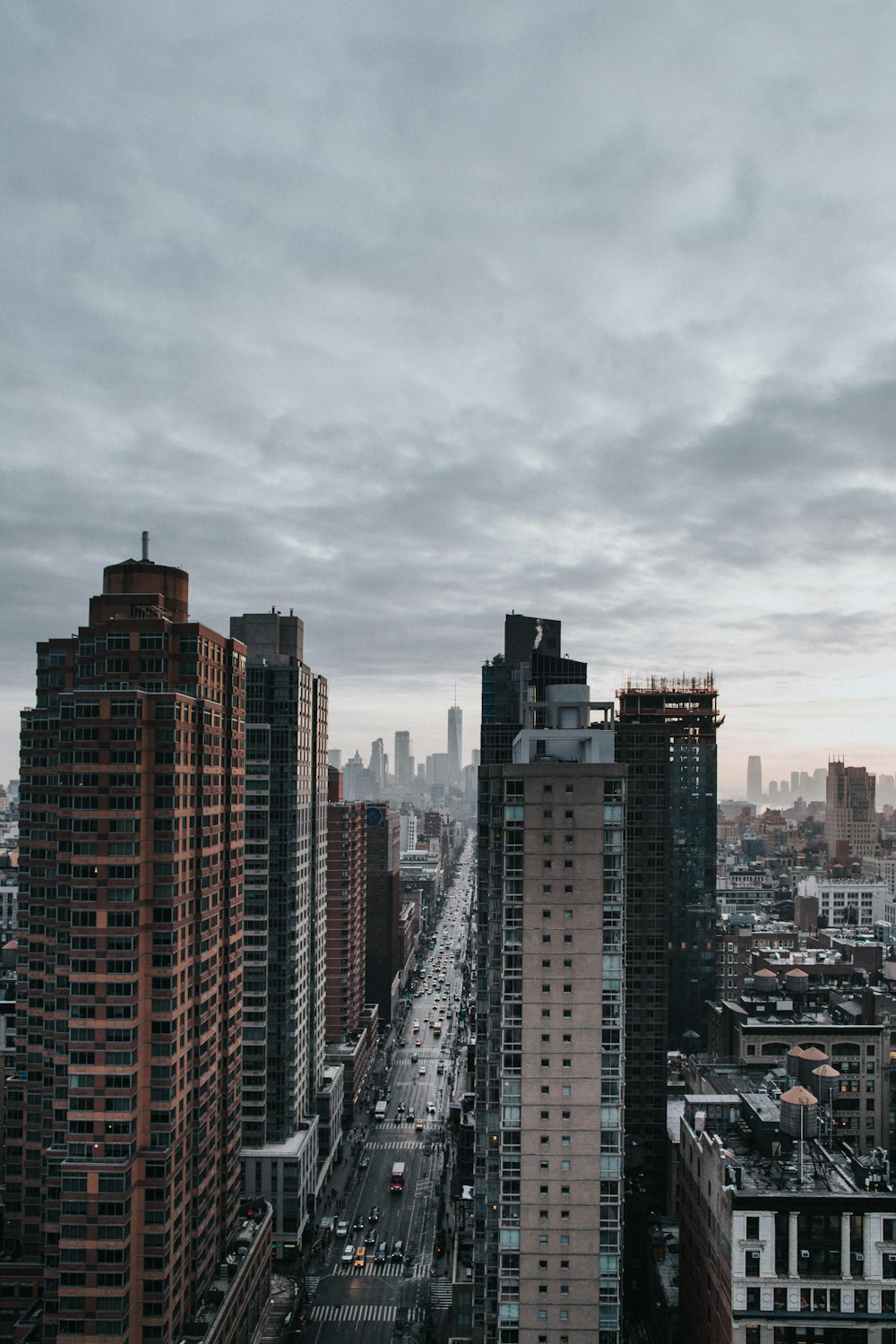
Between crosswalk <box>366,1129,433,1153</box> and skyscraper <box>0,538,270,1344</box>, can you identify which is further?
crosswalk <box>366,1129,433,1153</box>

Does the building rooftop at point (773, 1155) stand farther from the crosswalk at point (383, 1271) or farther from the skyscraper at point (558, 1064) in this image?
the crosswalk at point (383, 1271)

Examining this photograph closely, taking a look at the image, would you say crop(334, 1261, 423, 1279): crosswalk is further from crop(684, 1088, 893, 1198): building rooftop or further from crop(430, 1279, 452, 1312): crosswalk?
crop(684, 1088, 893, 1198): building rooftop

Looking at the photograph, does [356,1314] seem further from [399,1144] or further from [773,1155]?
[399,1144]

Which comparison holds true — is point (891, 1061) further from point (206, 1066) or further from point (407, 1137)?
point (206, 1066)

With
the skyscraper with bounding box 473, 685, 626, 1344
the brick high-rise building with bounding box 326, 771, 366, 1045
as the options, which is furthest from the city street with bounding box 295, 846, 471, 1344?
the skyscraper with bounding box 473, 685, 626, 1344

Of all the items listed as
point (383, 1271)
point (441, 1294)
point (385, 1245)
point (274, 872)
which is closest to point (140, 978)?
point (274, 872)

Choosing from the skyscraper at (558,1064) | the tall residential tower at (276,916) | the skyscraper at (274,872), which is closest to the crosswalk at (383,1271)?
the tall residential tower at (276,916)

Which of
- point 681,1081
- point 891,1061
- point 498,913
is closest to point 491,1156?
point 498,913
